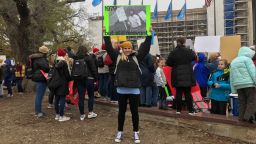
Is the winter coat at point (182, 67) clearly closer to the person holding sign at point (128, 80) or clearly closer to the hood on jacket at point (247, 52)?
the hood on jacket at point (247, 52)

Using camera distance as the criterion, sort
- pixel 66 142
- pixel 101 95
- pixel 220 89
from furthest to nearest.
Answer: pixel 101 95 → pixel 220 89 → pixel 66 142

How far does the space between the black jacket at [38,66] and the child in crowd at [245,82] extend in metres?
4.73

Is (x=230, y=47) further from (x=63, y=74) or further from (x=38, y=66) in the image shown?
(x=38, y=66)

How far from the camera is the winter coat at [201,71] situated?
1119 cm

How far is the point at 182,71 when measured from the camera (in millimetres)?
9148

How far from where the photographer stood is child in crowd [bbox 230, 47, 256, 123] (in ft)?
26.8

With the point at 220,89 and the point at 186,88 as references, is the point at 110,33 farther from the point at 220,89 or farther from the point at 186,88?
the point at 220,89

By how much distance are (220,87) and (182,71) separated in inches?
38.1

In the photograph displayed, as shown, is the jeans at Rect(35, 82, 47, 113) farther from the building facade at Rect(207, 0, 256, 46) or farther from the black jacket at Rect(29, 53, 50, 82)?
the building facade at Rect(207, 0, 256, 46)

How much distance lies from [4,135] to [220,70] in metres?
4.95

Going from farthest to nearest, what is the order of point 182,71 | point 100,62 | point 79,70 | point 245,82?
point 100,62, point 79,70, point 182,71, point 245,82

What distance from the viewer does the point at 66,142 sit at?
8.08 metres

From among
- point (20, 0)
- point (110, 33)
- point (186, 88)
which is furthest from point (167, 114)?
point (20, 0)

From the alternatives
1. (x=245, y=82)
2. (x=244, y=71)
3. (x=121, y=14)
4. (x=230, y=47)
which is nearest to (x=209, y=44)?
(x=230, y=47)
